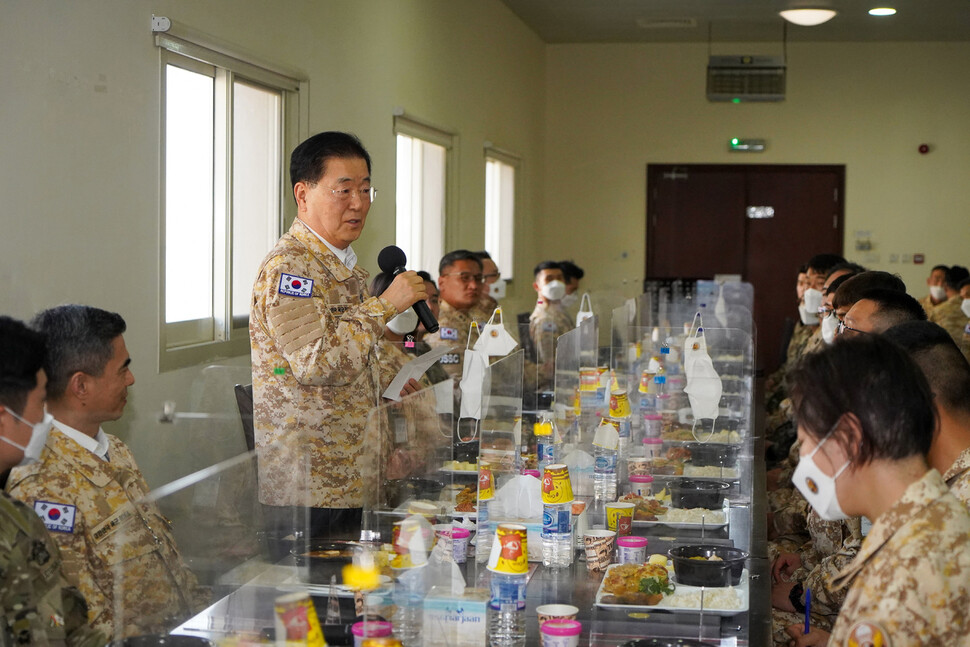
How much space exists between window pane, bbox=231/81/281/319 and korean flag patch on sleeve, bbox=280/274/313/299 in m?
Answer: 2.00

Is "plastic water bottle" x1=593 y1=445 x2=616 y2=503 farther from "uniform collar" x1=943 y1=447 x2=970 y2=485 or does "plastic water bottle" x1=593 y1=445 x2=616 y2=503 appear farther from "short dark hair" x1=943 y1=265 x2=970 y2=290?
"short dark hair" x1=943 y1=265 x2=970 y2=290

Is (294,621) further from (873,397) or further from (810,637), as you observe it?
(810,637)

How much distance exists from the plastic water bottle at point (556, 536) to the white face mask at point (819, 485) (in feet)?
2.41

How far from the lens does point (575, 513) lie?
238cm

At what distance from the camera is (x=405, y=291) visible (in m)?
2.50

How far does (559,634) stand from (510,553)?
0.57 ft

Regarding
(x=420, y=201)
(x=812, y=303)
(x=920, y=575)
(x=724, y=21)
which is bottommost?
(x=920, y=575)

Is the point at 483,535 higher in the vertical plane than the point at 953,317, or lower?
lower

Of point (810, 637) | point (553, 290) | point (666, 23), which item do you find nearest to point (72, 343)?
point (810, 637)

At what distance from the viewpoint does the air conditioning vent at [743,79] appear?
32.6ft

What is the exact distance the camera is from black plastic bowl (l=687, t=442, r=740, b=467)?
3.36 metres

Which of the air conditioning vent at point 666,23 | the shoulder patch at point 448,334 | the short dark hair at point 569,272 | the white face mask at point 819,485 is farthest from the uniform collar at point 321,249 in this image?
the air conditioning vent at point 666,23

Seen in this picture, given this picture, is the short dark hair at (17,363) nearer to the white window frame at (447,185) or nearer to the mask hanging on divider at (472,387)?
the mask hanging on divider at (472,387)

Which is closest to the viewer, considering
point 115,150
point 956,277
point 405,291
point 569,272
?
point 405,291
